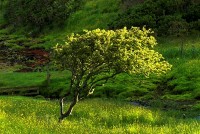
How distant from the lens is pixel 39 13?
440ft

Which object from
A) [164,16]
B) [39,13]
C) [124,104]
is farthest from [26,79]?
[39,13]

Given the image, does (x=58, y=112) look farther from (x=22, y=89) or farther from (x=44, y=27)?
(x=44, y=27)

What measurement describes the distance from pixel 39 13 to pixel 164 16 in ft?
172

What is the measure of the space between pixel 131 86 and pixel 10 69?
3337cm

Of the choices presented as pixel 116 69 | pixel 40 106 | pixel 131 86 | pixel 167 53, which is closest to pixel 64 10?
pixel 167 53

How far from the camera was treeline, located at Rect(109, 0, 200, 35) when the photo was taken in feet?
294

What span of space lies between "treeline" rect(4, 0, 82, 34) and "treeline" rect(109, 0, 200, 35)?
26.1 meters

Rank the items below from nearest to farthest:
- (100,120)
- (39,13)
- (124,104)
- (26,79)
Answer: (100,120) → (124,104) → (26,79) → (39,13)

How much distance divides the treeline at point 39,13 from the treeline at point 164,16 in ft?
85.5

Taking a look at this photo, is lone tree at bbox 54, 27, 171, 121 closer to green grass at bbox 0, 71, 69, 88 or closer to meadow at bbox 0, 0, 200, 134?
meadow at bbox 0, 0, 200, 134

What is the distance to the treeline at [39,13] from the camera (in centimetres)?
12800

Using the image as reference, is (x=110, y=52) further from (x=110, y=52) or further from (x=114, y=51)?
(x=114, y=51)

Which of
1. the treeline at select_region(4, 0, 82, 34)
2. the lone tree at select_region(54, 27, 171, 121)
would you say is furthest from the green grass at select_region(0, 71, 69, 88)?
the treeline at select_region(4, 0, 82, 34)

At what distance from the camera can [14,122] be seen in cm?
2372
